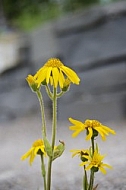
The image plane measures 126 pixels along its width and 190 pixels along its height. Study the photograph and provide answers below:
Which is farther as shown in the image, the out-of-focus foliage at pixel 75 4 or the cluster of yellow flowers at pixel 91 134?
the out-of-focus foliage at pixel 75 4

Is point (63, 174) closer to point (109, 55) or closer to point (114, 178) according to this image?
point (114, 178)

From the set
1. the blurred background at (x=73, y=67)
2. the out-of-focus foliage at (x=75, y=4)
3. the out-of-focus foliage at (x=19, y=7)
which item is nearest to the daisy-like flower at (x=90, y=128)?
the blurred background at (x=73, y=67)

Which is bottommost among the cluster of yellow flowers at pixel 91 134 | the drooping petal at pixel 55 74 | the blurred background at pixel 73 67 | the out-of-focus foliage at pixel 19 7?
the cluster of yellow flowers at pixel 91 134

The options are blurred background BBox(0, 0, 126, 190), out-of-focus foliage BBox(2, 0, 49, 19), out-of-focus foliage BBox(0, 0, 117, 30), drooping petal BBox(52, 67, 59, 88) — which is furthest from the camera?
out-of-focus foliage BBox(2, 0, 49, 19)

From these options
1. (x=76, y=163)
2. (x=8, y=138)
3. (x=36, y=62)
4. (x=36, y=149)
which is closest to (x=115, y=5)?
(x=36, y=62)

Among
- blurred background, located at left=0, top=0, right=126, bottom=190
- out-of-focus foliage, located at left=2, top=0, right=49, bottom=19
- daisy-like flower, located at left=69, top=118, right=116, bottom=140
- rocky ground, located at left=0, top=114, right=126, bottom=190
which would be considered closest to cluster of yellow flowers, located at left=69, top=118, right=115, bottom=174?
daisy-like flower, located at left=69, top=118, right=116, bottom=140

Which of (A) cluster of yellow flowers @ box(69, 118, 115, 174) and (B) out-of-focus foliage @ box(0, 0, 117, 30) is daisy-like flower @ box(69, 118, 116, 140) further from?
(B) out-of-focus foliage @ box(0, 0, 117, 30)

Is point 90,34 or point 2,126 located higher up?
point 90,34

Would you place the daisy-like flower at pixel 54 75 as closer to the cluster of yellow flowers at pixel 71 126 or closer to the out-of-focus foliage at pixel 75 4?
the cluster of yellow flowers at pixel 71 126
